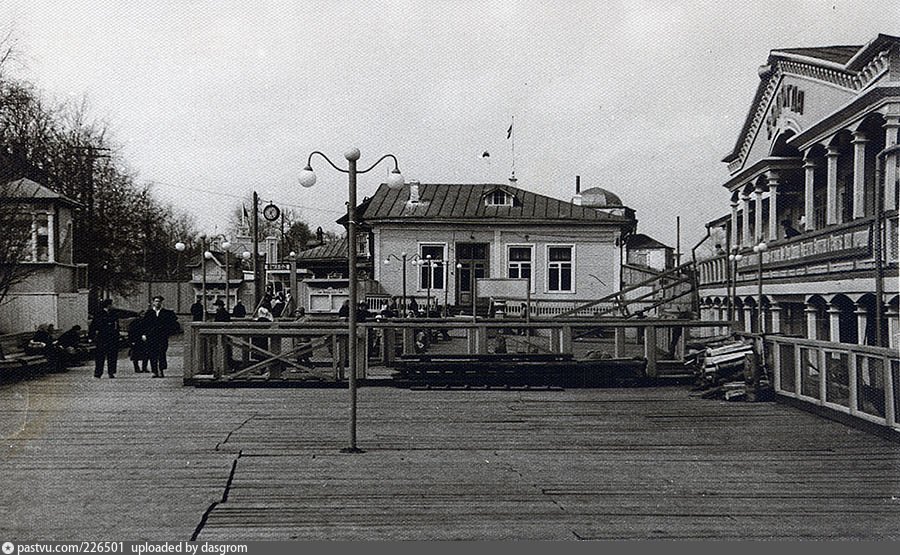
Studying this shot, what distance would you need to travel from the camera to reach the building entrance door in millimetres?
39500

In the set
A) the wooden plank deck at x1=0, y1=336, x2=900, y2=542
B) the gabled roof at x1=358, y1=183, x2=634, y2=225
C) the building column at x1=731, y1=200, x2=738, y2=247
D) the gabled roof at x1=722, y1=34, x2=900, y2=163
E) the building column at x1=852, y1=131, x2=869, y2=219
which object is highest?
the gabled roof at x1=358, y1=183, x2=634, y2=225

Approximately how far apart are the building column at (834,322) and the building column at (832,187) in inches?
80.1

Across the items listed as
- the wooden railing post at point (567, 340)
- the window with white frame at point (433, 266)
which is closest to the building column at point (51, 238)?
the wooden railing post at point (567, 340)

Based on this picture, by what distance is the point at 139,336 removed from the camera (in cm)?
1869

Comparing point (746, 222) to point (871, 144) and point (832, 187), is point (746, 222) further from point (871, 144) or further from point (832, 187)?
point (871, 144)

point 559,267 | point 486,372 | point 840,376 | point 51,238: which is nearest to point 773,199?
point 840,376

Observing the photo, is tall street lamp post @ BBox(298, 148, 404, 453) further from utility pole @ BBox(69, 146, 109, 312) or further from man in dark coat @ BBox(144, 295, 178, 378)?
utility pole @ BBox(69, 146, 109, 312)

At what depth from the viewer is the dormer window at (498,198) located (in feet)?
135

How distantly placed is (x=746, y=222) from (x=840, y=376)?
7.15 metres

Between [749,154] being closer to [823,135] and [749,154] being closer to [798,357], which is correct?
[823,135]

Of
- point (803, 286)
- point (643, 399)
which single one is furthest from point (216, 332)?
point (803, 286)

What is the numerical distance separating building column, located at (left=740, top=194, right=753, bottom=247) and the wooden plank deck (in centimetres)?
531

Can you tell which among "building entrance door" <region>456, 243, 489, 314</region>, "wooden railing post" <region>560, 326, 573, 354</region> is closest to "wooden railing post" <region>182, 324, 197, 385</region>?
"wooden railing post" <region>560, 326, 573, 354</region>

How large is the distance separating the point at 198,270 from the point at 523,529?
5219 cm
